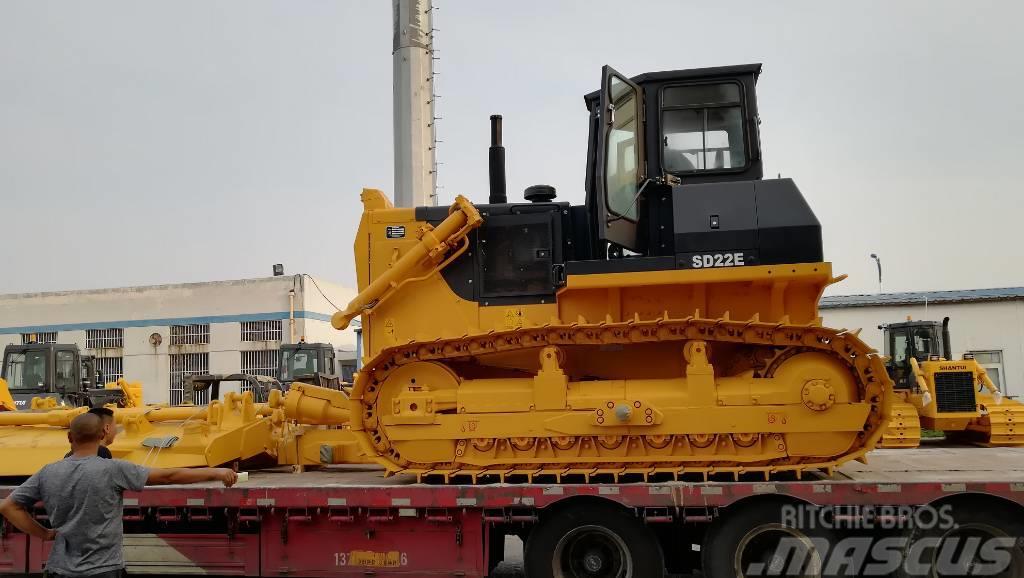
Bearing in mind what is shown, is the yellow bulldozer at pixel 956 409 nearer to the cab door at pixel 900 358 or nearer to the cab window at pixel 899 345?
the cab door at pixel 900 358

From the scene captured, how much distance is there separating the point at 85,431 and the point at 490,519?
334 cm

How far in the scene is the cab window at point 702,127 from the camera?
805 centimetres

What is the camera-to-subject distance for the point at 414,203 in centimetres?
2550

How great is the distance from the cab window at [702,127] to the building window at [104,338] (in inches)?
1647

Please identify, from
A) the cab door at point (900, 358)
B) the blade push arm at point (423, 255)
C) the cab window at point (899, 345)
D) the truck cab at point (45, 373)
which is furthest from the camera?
the cab window at point (899, 345)

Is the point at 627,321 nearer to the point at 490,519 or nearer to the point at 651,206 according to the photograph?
the point at 651,206

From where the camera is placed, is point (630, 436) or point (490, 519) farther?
point (630, 436)

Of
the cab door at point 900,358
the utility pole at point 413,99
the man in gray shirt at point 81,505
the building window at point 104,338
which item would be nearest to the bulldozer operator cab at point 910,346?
the cab door at point 900,358

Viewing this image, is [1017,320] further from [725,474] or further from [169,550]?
[169,550]

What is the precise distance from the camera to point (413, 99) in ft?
87.7

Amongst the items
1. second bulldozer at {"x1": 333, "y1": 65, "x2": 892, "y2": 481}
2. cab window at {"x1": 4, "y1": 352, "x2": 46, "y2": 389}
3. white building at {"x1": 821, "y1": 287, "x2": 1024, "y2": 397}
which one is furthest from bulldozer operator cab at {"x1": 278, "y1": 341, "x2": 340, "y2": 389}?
white building at {"x1": 821, "y1": 287, "x2": 1024, "y2": 397}

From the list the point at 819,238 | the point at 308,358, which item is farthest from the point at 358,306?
the point at 308,358

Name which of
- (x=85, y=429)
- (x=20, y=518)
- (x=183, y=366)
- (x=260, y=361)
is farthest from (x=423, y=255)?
(x=183, y=366)

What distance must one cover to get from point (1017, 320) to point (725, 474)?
3163 cm
